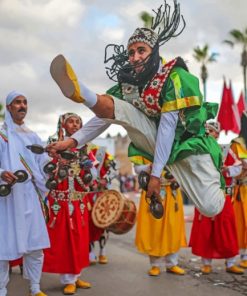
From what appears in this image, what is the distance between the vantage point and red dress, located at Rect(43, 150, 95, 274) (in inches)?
214

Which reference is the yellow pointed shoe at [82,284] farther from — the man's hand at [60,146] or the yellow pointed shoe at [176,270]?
the man's hand at [60,146]

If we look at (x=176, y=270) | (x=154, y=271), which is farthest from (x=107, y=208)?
(x=176, y=270)

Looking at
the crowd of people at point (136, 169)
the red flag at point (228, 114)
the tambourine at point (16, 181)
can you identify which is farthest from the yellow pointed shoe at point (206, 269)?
the red flag at point (228, 114)

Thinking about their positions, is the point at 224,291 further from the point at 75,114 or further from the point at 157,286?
the point at 75,114

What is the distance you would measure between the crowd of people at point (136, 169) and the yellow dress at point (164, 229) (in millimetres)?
13

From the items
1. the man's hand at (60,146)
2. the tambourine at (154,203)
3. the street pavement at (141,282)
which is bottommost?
the street pavement at (141,282)

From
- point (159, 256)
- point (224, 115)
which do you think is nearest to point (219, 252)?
point (159, 256)

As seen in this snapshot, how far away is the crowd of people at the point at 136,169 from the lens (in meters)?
3.36

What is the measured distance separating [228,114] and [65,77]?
9.38 metres

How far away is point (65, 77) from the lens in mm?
2936

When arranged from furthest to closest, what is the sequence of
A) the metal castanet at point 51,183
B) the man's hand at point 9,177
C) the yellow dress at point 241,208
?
the yellow dress at point 241,208 → the metal castanet at point 51,183 → the man's hand at point 9,177

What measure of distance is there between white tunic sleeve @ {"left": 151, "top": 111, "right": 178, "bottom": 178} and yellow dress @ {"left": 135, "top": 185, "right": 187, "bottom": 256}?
2.88 meters

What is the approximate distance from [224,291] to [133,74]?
2937mm

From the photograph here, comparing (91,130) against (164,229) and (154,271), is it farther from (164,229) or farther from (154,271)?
(154,271)
